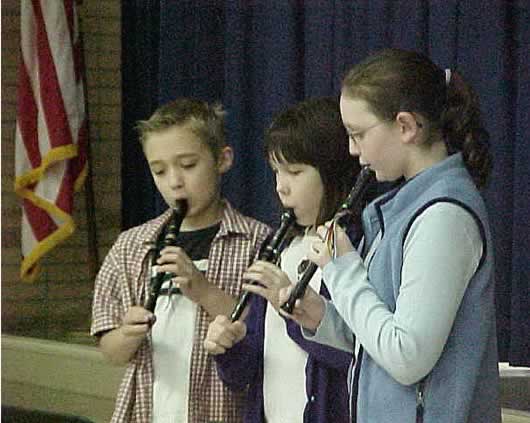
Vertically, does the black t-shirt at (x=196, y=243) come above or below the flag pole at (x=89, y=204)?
above

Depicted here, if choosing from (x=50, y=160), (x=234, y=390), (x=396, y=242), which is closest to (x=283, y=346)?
(x=234, y=390)

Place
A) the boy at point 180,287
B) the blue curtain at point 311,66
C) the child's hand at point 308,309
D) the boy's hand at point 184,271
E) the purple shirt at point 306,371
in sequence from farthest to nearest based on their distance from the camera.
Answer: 1. the blue curtain at point 311,66
2. the boy at point 180,287
3. the boy's hand at point 184,271
4. the purple shirt at point 306,371
5. the child's hand at point 308,309

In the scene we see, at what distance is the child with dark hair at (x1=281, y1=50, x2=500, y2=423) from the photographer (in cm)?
154

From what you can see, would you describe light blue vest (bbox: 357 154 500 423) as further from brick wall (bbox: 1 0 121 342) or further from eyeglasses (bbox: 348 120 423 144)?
brick wall (bbox: 1 0 121 342)

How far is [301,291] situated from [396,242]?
18 cm

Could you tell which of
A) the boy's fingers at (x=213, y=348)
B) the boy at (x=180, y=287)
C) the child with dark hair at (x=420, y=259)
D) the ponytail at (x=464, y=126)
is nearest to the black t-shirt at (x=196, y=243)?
the boy at (x=180, y=287)

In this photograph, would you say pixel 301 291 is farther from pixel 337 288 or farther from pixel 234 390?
pixel 234 390

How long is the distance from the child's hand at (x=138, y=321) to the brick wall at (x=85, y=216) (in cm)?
176

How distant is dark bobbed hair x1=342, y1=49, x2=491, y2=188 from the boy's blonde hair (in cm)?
57

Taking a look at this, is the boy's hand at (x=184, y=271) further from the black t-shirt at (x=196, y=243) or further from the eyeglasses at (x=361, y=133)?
the eyeglasses at (x=361, y=133)

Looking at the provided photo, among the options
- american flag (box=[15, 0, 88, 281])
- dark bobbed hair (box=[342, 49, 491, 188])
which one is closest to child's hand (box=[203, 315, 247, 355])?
dark bobbed hair (box=[342, 49, 491, 188])

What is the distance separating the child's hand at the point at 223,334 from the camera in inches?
75.7

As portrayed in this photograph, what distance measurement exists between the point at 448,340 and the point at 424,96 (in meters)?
0.31

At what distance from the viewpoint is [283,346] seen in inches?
78.5
